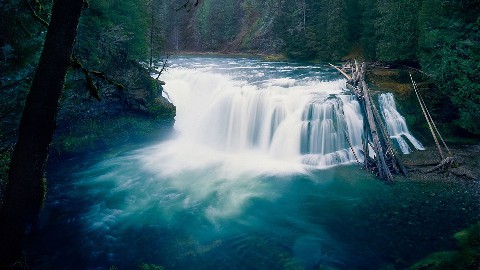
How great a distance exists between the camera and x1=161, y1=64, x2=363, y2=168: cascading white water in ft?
55.3

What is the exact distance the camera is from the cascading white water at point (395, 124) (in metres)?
16.8

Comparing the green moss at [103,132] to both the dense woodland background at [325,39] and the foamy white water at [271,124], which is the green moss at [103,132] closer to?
the foamy white water at [271,124]

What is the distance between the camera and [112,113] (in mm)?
18469

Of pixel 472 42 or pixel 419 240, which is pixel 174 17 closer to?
pixel 472 42

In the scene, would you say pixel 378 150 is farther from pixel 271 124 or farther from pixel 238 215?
pixel 238 215

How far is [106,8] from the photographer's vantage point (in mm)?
18688

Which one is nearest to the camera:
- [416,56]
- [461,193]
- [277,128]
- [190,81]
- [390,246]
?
[390,246]

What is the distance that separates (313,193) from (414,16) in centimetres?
1754

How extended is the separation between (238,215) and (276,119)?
325 inches

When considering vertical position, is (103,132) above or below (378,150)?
below

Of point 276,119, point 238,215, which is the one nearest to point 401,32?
point 276,119

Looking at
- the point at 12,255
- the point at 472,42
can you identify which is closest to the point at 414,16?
the point at 472,42

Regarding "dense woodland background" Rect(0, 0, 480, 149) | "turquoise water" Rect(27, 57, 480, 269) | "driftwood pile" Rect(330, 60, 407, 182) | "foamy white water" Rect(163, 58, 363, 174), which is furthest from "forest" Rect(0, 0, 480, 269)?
"driftwood pile" Rect(330, 60, 407, 182)

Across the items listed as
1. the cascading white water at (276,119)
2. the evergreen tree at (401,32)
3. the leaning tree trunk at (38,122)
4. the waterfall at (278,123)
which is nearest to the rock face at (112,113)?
the waterfall at (278,123)
